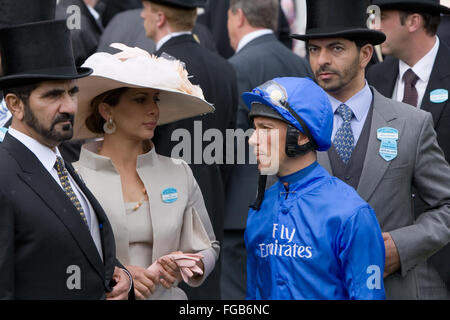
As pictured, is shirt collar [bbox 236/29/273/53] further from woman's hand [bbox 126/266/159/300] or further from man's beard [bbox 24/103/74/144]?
man's beard [bbox 24/103/74/144]

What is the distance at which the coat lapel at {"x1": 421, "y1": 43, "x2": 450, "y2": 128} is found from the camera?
5.80 m

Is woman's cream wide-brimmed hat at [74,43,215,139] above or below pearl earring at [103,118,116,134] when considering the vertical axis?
above

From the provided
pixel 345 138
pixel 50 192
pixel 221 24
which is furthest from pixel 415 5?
pixel 221 24

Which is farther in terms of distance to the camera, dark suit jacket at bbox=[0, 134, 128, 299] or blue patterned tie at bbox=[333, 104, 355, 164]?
blue patterned tie at bbox=[333, 104, 355, 164]

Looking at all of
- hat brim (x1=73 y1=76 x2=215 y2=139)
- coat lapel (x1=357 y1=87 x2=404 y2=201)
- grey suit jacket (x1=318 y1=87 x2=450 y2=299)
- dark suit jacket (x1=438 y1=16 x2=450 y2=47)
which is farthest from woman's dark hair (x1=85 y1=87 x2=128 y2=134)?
dark suit jacket (x1=438 y1=16 x2=450 y2=47)

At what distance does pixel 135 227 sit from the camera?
4879 mm

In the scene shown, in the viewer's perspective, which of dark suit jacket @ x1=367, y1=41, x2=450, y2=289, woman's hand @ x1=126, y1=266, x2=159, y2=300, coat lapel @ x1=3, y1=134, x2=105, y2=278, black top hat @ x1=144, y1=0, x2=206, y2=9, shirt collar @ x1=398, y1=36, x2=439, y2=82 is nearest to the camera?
coat lapel @ x1=3, y1=134, x2=105, y2=278

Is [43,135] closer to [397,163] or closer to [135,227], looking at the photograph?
[135,227]

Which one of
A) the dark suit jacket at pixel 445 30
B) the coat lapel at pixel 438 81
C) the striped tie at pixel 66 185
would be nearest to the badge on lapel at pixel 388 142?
the coat lapel at pixel 438 81

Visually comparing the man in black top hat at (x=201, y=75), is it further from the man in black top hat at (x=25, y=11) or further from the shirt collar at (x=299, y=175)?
the man in black top hat at (x=25, y=11)

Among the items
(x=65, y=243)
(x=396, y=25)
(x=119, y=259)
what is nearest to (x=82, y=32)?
(x=396, y=25)

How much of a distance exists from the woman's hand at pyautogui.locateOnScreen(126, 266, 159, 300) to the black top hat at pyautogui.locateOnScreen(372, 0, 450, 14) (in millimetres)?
2547

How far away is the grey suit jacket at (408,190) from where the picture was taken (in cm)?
491

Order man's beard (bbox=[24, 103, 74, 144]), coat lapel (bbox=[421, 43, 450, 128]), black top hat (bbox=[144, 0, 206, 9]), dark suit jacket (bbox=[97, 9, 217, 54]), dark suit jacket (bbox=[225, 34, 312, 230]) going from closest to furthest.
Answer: man's beard (bbox=[24, 103, 74, 144]) < coat lapel (bbox=[421, 43, 450, 128]) < black top hat (bbox=[144, 0, 206, 9]) < dark suit jacket (bbox=[225, 34, 312, 230]) < dark suit jacket (bbox=[97, 9, 217, 54])
